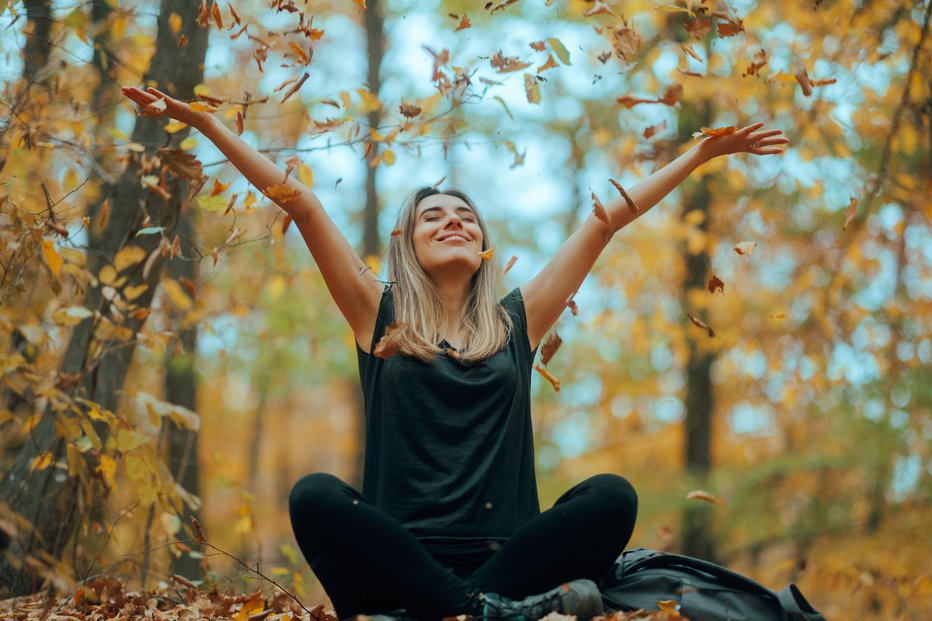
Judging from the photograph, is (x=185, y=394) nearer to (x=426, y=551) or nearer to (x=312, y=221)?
(x=312, y=221)

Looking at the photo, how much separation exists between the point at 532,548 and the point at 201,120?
170 centimetres

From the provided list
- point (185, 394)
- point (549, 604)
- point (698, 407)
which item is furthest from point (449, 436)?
point (698, 407)

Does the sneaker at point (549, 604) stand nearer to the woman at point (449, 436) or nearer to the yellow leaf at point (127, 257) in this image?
the woman at point (449, 436)

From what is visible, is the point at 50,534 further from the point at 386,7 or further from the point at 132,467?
the point at 386,7

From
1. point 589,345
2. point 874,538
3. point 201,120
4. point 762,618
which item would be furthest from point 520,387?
point 589,345

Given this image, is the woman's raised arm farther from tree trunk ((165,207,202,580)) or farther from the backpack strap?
tree trunk ((165,207,202,580))

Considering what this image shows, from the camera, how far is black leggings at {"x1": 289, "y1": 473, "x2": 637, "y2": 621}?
2.48m

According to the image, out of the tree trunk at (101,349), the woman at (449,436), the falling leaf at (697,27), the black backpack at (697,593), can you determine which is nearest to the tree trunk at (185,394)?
the tree trunk at (101,349)

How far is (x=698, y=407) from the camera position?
8.70 meters

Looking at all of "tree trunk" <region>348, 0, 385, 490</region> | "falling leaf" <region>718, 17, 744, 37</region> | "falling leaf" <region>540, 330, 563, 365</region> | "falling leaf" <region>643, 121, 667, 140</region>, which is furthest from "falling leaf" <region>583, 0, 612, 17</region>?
"tree trunk" <region>348, 0, 385, 490</region>

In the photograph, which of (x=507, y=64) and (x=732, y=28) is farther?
(x=507, y=64)

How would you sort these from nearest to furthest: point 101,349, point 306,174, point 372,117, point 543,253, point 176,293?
point 101,349 < point 306,174 < point 176,293 < point 372,117 < point 543,253

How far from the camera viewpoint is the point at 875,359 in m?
7.66

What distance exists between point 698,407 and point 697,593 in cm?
623
